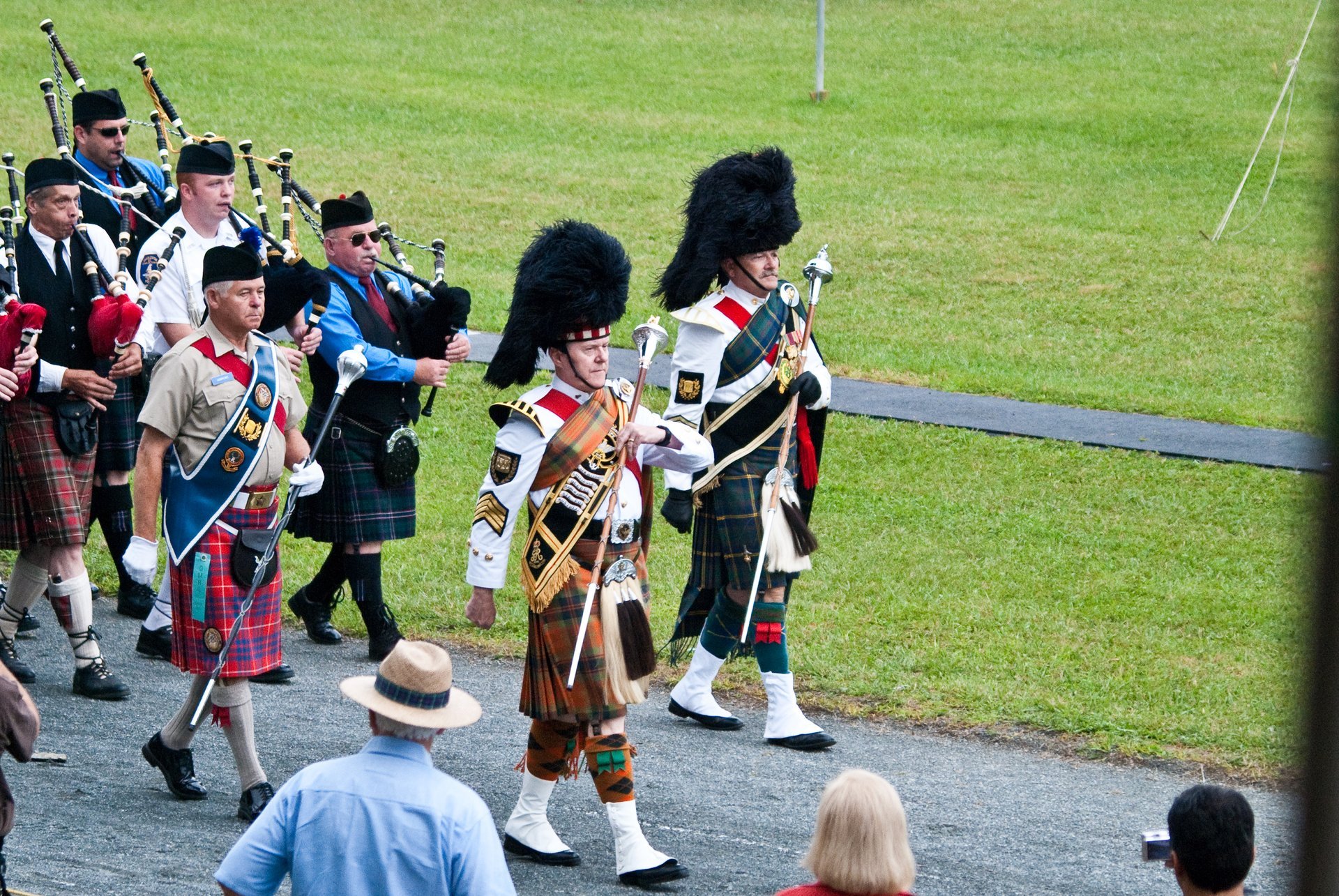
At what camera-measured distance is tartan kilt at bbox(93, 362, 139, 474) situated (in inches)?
281

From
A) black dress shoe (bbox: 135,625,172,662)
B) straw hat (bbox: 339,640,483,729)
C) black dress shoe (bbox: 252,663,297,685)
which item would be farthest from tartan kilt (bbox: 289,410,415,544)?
straw hat (bbox: 339,640,483,729)

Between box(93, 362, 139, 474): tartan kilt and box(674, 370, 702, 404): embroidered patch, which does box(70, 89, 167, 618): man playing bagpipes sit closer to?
box(93, 362, 139, 474): tartan kilt

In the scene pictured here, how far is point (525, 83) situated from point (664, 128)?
10.7 feet

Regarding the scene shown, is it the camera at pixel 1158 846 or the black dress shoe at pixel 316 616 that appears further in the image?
the black dress shoe at pixel 316 616

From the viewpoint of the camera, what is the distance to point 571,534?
498cm

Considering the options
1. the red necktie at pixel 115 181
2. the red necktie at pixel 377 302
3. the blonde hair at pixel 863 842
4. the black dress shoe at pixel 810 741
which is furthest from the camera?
the red necktie at pixel 115 181

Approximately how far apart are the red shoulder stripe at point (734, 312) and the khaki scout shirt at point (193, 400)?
175 centimetres

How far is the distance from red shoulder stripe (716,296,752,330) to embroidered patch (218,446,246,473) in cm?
182

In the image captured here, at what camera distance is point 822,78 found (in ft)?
75.4

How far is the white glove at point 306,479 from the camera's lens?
17.3 ft

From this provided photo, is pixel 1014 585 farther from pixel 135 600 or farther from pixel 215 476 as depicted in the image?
pixel 215 476

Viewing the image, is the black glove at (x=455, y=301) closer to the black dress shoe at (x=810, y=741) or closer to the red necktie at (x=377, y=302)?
the red necktie at (x=377, y=302)

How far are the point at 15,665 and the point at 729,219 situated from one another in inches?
130

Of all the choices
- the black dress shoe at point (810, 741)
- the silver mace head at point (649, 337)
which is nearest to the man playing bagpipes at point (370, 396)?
the silver mace head at point (649, 337)
